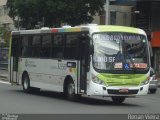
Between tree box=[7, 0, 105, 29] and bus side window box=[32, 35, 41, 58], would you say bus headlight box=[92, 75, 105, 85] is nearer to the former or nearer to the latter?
bus side window box=[32, 35, 41, 58]

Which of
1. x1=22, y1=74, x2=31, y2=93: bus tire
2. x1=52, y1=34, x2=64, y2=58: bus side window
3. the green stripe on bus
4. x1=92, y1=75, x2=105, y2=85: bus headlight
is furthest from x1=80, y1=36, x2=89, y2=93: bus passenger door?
x1=22, y1=74, x2=31, y2=93: bus tire

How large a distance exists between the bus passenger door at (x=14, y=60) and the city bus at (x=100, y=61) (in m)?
4.29

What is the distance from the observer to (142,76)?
20.4 meters

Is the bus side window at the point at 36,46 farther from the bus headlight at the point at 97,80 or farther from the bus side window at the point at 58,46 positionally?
the bus headlight at the point at 97,80

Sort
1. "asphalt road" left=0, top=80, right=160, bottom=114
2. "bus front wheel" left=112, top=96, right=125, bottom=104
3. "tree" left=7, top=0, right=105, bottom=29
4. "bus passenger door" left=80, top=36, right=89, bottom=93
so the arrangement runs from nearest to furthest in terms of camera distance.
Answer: "asphalt road" left=0, top=80, right=160, bottom=114 → "bus passenger door" left=80, top=36, right=89, bottom=93 → "bus front wheel" left=112, top=96, right=125, bottom=104 → "tree" left=7, top=0, right=105, bottom=29

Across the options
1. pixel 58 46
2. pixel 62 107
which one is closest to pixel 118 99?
pixel 58 46

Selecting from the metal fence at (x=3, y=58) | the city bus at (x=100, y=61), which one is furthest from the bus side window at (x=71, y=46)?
the metal fence at (x=3, y=58)

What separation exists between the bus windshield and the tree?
2310 cm

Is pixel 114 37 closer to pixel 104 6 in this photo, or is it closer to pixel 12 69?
pixel 12 69

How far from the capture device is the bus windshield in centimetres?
1995

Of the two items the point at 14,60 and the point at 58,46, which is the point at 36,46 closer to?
the point at 58,46

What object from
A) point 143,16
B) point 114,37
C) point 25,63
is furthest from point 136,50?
point 143,16

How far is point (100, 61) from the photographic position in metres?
20.0

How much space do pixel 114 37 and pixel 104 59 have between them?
3.09 ft
